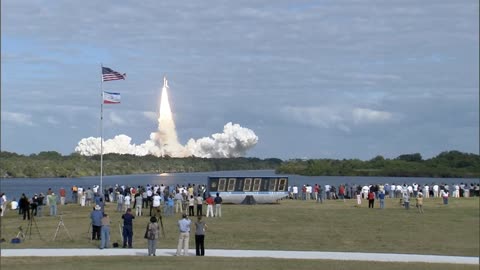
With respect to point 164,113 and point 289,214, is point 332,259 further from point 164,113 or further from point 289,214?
point 164,113

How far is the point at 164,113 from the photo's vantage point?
161 metres

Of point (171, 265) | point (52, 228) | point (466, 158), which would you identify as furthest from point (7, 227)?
point (466, 158)

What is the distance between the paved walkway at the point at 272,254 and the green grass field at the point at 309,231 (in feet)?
4.62

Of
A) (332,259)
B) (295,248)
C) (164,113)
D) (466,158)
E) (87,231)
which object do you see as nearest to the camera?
(332,259)

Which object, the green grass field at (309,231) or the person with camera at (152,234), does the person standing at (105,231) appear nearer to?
the green grass field at (309,231)

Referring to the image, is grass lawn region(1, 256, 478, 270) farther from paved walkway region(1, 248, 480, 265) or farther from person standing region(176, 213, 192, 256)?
paved walkway region(1, 248, 480, 265)

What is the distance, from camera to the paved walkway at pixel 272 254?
88.3 feet

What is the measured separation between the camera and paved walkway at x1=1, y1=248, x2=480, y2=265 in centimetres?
2692

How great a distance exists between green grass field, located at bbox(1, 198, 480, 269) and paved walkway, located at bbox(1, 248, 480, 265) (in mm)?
1408

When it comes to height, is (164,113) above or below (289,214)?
above

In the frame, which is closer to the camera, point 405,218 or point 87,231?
point 87,231

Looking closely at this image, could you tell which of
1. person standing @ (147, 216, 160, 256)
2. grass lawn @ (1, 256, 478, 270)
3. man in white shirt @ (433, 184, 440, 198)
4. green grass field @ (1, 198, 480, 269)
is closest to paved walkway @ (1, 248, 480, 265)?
person standing @ (147, 216, 160, 256)

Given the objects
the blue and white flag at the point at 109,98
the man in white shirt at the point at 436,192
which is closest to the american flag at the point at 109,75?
the blue and white flag at the point at 109,98

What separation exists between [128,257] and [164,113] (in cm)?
13543
